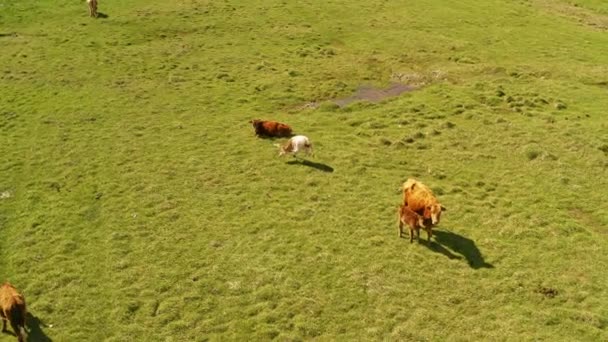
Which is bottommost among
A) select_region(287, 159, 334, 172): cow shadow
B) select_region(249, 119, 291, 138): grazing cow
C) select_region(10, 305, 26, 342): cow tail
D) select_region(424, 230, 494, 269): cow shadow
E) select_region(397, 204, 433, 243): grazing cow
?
select_region(10, 305, 26, 342): cow tail

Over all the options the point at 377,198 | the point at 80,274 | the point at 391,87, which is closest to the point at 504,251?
the point at 377,198

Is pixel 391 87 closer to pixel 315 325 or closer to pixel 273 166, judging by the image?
pixel 273 166

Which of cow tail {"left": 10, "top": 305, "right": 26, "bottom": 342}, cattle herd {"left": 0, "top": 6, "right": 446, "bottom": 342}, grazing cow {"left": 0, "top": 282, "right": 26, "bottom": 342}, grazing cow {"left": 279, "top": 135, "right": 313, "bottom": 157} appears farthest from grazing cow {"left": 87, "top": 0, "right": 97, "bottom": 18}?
cow tail {"left": 10, "top": 305, "right": 26, "bottom": 342}

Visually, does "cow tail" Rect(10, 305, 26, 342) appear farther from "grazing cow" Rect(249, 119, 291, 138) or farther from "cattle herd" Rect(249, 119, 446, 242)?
"grazing cow" Rect(249, 119, 291, 138)

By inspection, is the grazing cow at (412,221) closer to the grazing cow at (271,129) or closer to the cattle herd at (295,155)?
the cattle herd at (295,155)

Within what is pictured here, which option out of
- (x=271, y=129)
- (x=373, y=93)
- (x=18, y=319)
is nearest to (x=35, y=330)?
(x=18, y=319)

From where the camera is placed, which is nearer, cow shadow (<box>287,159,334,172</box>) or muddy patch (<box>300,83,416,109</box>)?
cow shadow (<box>287,159,334,172</box>)
